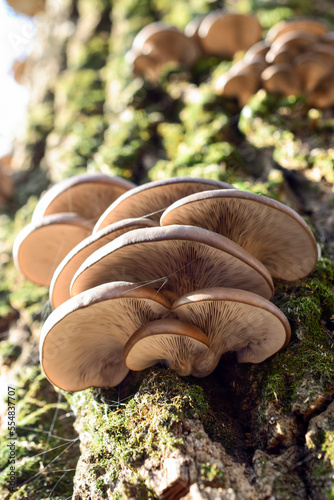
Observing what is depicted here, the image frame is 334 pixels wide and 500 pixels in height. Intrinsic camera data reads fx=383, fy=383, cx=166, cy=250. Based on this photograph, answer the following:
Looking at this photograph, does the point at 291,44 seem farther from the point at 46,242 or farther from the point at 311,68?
the point at 46,242

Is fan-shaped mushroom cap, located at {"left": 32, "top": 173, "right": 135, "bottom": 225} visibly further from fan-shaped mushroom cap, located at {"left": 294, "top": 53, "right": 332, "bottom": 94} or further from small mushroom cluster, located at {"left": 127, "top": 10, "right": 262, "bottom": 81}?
small mushroom cluster, located at {"left": 127, "top": 10, "right": 262, "bottom": 81}

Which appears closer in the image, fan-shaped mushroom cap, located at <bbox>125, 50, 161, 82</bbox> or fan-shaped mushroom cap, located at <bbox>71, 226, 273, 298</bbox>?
fan-shaped mushroom cap, located at <bbox>71, 226, 273, 298</bbox>

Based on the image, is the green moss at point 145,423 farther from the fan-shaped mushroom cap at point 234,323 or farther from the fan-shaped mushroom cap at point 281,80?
the fan-shaped mushroom cap at point 281,80

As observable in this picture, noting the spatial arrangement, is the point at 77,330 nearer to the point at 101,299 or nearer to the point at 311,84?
the point at 101,299

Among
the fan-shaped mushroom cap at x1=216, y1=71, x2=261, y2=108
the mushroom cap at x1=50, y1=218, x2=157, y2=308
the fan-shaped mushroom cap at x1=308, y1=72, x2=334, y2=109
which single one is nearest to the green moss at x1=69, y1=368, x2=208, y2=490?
the mushroom cap at x1=50, y1=218, x2=157, y2=308

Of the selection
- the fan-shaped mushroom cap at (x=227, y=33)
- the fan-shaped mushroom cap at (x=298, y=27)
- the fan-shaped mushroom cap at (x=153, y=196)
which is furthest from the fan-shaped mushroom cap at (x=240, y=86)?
the fan-shaped mushroom cap at (x=153, y=196)

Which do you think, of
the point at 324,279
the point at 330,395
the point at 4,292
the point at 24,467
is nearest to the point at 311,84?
the point at 324,279

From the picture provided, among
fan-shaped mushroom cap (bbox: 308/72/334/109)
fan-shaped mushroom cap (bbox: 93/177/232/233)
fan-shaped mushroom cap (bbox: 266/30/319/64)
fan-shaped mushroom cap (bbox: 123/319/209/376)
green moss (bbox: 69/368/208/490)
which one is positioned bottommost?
green moss (bbox: 69/368/208/490)
